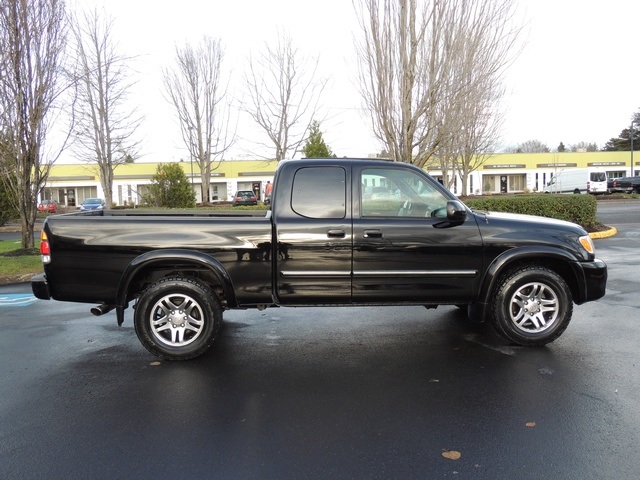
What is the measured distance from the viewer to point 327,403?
3736 mm

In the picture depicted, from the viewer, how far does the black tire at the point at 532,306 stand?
4.92 meters

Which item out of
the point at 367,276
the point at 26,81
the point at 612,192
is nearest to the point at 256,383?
the point at 367,276

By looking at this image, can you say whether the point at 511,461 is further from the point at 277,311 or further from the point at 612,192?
the point at 612,192

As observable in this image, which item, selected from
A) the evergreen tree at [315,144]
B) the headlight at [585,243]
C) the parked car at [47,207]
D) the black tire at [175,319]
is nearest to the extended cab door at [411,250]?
the headlight at [585,243]

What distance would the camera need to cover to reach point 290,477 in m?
2.76

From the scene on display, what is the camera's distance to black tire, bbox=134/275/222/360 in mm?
4695

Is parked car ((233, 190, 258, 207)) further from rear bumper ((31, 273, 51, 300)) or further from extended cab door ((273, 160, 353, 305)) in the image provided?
extended cab door ((273, 160, 353, 305))

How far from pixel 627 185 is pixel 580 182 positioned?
161 inches

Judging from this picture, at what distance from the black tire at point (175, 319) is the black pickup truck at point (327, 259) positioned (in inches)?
0.4

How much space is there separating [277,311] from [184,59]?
89.4ft

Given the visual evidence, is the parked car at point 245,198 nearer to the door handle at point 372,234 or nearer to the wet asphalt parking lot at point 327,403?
the wet asphalt parking lot at point 327,403

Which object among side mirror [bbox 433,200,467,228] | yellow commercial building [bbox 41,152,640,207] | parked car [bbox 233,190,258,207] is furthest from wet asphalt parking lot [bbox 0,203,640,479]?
yellow commercial building [bbox 41,152,640,207]

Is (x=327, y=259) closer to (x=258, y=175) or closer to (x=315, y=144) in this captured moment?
Result: (x=315, y=144)

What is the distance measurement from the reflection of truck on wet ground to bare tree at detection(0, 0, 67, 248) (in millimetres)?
46782
